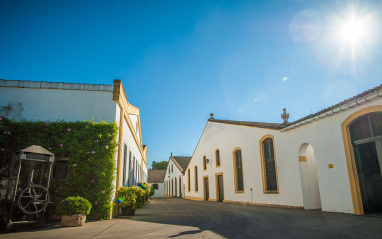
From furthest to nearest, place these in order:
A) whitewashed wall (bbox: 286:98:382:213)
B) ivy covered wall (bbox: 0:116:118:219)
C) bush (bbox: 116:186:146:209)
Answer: bush (bbox: 116:186:146:209) < whitewashed wall (bbox: 286:98:382:213) < ivy covered wall (bbox: 0:116:118:219)

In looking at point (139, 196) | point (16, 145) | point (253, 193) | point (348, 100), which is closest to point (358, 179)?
point (348, 100)

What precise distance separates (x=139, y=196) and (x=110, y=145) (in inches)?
112

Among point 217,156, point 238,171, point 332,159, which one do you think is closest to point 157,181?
point 217,156

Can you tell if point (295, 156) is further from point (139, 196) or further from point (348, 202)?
point (139, 196)

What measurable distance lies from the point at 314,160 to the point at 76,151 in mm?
11118

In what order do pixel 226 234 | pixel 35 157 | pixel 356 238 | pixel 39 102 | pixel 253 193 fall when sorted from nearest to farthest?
pixel 356 238
pixel 226 234
pixel 35 157
pixel 39 102
pixel 253 193

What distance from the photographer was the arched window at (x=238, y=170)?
17.3 m

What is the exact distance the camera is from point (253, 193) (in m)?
15.6

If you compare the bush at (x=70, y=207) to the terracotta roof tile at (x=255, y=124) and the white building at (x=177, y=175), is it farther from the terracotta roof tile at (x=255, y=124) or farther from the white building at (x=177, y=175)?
the white building at (x=177, y=175)

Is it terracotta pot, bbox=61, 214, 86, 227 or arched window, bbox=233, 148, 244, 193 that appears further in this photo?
arched window, bbox=233, 148, 244, 193

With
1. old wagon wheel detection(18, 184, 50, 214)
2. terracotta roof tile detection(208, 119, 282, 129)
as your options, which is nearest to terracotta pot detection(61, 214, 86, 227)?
old wagon wheel detection(18, 184, 50, 214)

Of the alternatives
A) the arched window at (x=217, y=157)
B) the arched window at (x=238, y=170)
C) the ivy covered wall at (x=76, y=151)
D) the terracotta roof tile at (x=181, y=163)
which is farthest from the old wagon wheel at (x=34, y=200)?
the terracotta roof tile at (x=181, y=163)

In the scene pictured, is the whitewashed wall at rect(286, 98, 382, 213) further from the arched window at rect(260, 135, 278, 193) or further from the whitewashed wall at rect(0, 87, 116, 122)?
the whitewashed wall at rect(0, 87, 116, 122)

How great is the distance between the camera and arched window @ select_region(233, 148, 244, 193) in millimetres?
17328
